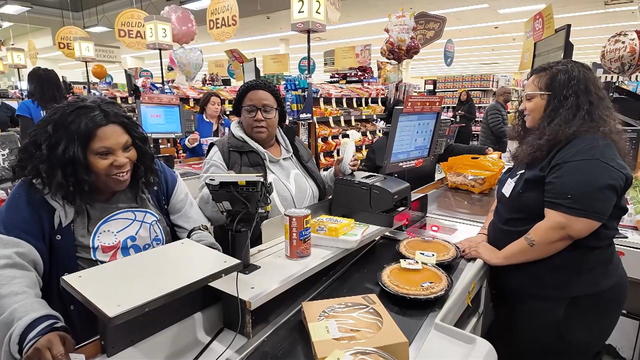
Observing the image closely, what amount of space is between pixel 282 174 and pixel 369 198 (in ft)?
1.83

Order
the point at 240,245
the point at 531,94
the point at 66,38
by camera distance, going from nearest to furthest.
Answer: the point at 240,245 < the point at 531,94 < the point at 66,38

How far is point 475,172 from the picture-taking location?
285 centimetres

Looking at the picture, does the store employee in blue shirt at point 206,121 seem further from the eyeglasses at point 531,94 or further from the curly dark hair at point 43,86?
the eyeglasses at point 531,94

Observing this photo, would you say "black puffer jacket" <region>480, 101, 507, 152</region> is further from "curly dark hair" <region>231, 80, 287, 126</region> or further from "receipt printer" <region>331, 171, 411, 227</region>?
"curly dark hair" <region>231, 80, 287, 126</region>

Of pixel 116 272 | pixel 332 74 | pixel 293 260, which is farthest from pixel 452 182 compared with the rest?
pixel 332 74

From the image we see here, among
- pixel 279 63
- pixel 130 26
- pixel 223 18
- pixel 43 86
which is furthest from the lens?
pixel 279 63

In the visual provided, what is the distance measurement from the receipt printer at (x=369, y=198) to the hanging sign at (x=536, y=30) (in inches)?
80.2

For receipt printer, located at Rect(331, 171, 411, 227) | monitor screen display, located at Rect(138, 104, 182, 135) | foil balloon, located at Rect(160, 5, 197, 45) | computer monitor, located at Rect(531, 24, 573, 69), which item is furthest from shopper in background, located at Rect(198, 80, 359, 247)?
foil balloon, located at Rect(160, 5, 197, 45)

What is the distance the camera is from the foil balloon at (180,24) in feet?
20.7

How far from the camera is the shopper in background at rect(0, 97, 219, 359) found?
3.78 feet

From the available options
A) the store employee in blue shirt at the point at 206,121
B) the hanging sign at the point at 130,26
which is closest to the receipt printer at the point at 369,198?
the store employee in blue shirt at the point at 206,121

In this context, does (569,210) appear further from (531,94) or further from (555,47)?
(555,47)

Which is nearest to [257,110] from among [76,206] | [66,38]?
[76,206]

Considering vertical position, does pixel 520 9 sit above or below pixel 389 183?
above
